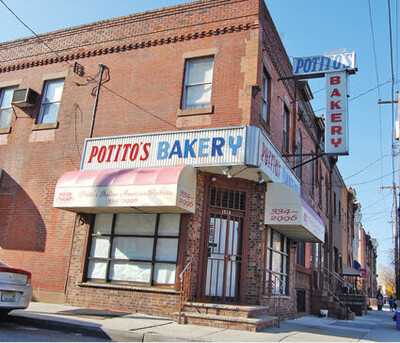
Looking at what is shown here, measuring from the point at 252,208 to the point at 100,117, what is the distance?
19.6 ft

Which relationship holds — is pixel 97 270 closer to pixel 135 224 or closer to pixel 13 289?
pixel 135 224

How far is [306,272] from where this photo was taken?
1869 centimetres

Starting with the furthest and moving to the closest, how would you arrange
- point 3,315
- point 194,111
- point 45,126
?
point 45,126
point 194,111
point 3,315

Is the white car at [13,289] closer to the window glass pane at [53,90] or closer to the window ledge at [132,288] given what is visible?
the window ledge at [132,288]

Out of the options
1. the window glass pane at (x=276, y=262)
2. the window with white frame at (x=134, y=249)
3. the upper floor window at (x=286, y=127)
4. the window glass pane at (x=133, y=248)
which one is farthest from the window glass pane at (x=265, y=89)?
the window glass pane at (x=133, y=248)

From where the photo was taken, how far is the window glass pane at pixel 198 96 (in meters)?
13.1

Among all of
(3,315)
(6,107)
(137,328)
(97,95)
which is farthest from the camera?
(6,107)

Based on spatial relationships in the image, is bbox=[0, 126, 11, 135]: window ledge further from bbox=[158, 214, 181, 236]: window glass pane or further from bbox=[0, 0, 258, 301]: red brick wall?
bbox=[158, 214, 181, 236]: window glass pane

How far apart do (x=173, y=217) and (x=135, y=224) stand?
1.26 m

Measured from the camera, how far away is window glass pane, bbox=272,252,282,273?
45.0 feet

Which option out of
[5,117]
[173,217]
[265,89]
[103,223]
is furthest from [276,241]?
[5,117]

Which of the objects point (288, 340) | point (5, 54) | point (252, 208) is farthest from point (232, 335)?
point (5, 54)

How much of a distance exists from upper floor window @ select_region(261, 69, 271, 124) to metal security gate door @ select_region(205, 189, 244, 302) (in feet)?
10.5

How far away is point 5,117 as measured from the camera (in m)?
16.4
